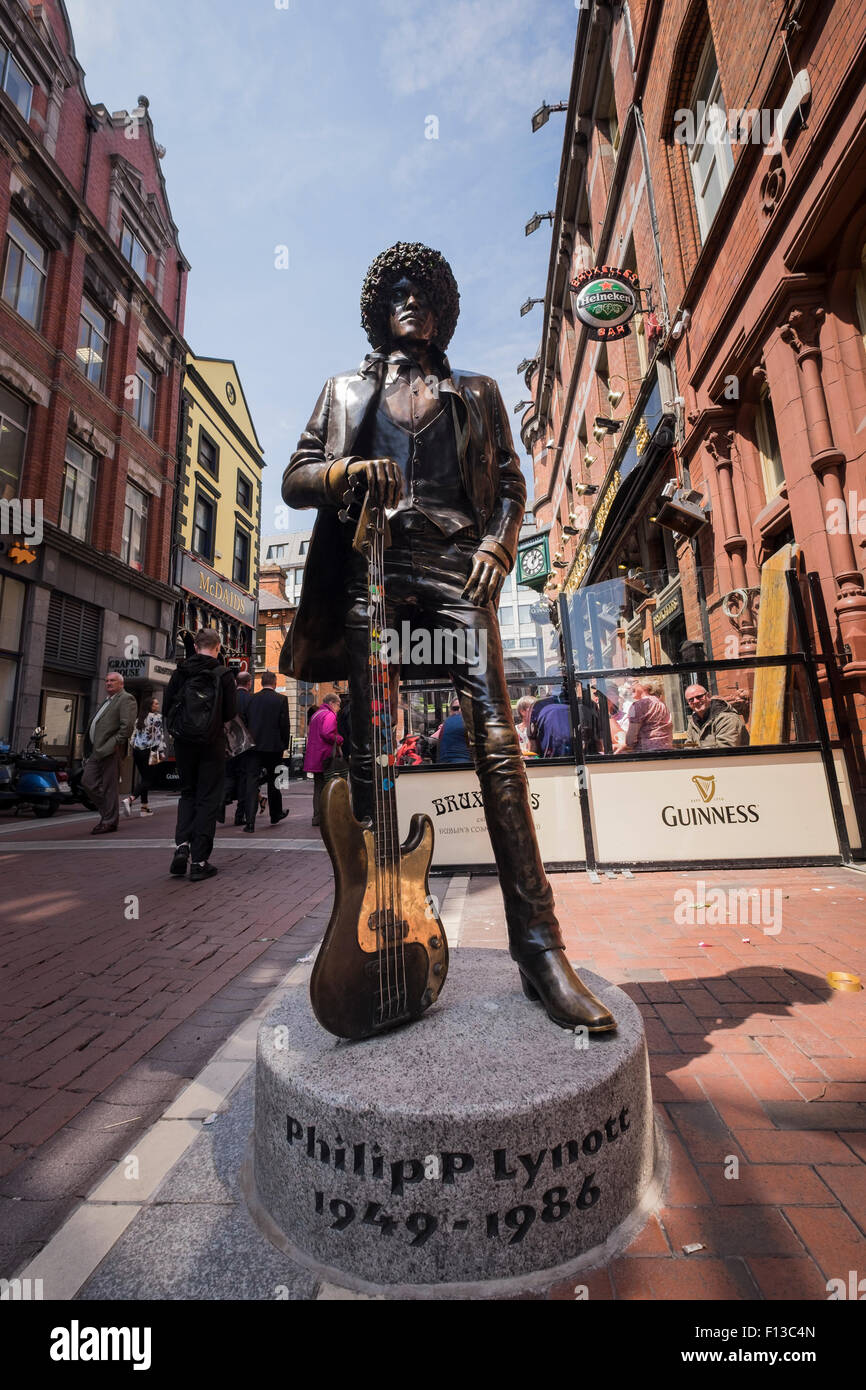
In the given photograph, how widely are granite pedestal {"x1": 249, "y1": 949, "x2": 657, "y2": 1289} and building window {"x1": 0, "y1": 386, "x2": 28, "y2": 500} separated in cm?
1567

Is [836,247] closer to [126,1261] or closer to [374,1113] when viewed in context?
[374,1113]

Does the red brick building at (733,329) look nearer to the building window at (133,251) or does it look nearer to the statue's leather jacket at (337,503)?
the statue's leather jacket at (337,503)

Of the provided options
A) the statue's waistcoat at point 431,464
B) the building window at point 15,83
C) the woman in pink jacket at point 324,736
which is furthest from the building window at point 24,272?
the statue's waistcoat at point 431,464

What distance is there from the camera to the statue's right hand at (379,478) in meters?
1.89

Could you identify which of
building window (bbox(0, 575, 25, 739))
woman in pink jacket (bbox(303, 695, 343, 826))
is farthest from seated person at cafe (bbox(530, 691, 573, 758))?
building window (bbox(0, 575, 25, 739))

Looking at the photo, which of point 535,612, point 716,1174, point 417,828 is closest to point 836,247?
point 417,828

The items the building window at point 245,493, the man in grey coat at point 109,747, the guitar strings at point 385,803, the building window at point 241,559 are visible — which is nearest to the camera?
the guitar strings at point 385,803

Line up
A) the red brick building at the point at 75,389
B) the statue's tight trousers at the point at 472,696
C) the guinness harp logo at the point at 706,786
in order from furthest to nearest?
the red brick building at the point at 75,389
the guinness harp logo at the point at 706,786
the statue's tight trousers at the point at 472,696

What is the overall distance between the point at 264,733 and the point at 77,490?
1134 cm

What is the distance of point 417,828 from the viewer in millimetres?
1934

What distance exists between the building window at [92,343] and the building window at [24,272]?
120 cm

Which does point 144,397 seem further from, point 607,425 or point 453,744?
point 453,744

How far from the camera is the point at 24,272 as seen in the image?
46.6 feet
